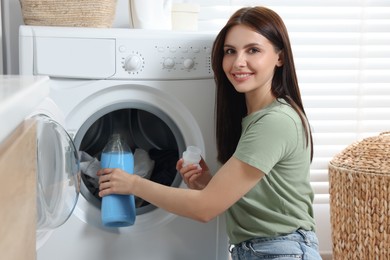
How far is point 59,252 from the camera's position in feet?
5.90

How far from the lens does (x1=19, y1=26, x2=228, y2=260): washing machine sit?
68.6 inches

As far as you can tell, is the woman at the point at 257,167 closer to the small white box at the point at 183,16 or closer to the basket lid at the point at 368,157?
the small white box at the point at 183,16

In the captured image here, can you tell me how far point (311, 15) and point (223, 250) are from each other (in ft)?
4.05

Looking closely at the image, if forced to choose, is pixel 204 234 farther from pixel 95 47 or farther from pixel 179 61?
pixel 95 47

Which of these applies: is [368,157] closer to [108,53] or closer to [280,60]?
[280,60]

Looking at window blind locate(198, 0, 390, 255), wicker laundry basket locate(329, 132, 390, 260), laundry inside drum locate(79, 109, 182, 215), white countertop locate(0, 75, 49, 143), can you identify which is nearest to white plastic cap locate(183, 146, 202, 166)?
laundry inside drum locate(79, 109, 182, 215)

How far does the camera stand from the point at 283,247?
1608 mm

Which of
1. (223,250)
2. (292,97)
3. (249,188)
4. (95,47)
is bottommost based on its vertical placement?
(223,250)

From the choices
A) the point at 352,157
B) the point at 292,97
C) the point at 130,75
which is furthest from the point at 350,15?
the point at 130,75

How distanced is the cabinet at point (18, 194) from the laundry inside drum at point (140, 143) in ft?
3.46

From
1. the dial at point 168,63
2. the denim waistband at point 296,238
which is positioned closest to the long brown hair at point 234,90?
the dial at point 168,63

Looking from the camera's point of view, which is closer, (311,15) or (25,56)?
(25,56)

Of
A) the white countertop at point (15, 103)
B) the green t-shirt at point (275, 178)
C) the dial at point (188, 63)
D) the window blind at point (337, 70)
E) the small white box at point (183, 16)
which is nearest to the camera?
the white countertop at point (15, 103)

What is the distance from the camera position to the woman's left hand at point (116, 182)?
1709 millimetres
